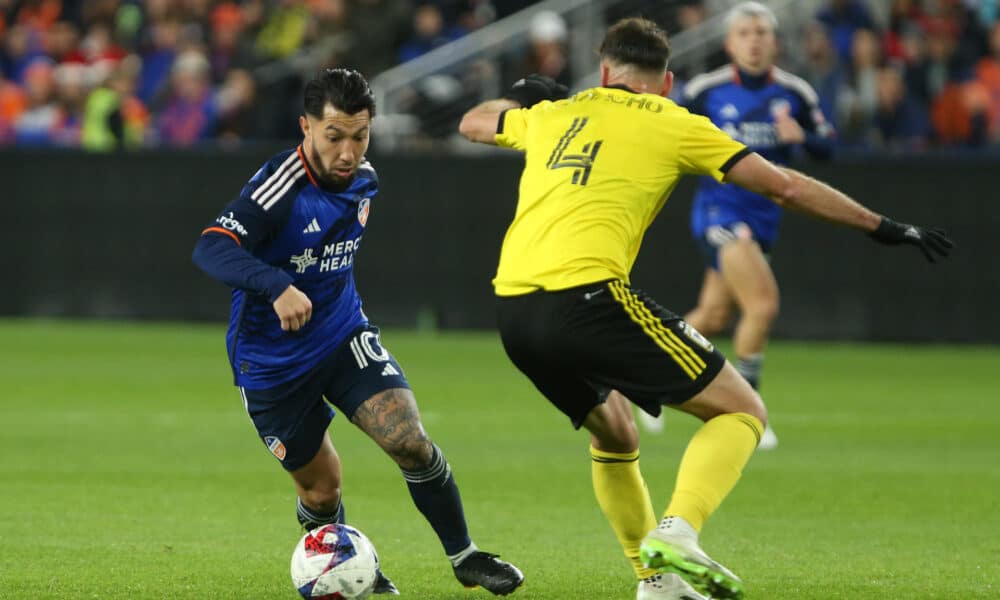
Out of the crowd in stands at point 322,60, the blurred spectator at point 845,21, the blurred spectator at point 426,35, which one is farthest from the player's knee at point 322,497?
the blurred spectator at point 426,35

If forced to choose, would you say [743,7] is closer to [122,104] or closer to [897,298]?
[897,298]

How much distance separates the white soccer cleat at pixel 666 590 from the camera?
597 centimetres

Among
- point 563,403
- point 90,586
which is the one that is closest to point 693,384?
point 563,403

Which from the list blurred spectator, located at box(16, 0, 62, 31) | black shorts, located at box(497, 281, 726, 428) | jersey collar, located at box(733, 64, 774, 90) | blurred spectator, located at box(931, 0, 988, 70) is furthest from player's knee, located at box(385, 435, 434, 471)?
blurred spectator, located at box(16, 0, 62, 31)

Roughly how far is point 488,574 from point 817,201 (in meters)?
1.83

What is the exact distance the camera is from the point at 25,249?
19.6 m

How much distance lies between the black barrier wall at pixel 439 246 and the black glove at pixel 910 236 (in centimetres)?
1150

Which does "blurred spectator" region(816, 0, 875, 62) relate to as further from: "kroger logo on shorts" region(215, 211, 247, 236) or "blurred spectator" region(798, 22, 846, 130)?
"kroger logo on shorts" region(215, 211, 247, 236)

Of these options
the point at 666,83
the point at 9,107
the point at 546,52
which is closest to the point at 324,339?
the point at 666,83

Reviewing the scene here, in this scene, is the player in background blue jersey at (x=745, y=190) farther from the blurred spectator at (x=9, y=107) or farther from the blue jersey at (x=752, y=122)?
the blurred spectator at (x=9, y=107)

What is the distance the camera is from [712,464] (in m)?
5.80

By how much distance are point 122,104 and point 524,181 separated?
48.2ft

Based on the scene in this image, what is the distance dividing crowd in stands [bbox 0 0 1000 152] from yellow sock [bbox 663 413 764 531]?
12.2 m

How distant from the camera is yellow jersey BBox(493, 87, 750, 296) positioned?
19.5ft
